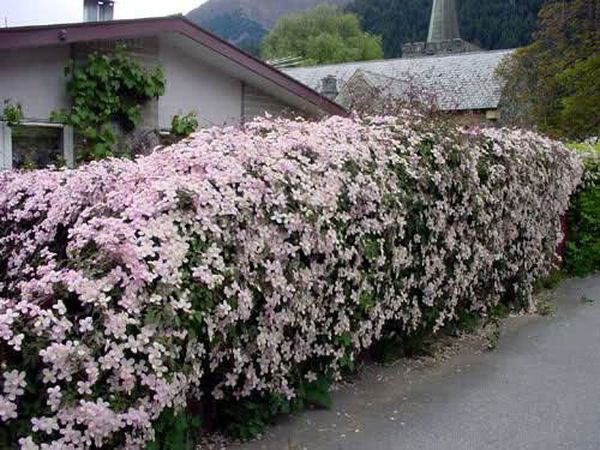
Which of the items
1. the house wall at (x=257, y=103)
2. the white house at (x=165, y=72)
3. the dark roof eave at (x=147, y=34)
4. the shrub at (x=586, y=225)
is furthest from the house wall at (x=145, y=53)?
the shrub at (x=586, y=225)

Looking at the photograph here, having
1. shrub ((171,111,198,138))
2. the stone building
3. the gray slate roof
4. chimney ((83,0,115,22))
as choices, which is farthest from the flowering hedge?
the gray slate roof

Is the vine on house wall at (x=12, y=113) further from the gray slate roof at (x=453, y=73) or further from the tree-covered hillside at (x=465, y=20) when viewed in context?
the tree-covered hillside at (x=465, y=20)

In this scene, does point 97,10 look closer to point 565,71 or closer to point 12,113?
point 12,113

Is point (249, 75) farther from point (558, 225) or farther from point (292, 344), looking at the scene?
point (292, 344)

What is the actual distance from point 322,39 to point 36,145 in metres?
63.2

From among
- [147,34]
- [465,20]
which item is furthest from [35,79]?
[465,20]

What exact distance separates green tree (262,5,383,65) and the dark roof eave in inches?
2230

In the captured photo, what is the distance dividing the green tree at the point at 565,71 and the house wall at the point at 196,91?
10.8 metres

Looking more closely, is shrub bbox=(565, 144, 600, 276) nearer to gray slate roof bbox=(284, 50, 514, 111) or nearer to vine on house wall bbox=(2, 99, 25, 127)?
vine on house wall bbox=(2, 99, 25, 127)

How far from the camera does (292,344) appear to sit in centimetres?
Answer: 425

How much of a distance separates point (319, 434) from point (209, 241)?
1495mm

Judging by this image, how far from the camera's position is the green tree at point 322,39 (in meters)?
68.0

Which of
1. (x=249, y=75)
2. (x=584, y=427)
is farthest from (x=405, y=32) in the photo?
(x=584, y=427)

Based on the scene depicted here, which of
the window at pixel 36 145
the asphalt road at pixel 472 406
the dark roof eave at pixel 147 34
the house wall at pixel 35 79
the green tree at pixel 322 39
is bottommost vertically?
the asphalt road at pixel 472 406
